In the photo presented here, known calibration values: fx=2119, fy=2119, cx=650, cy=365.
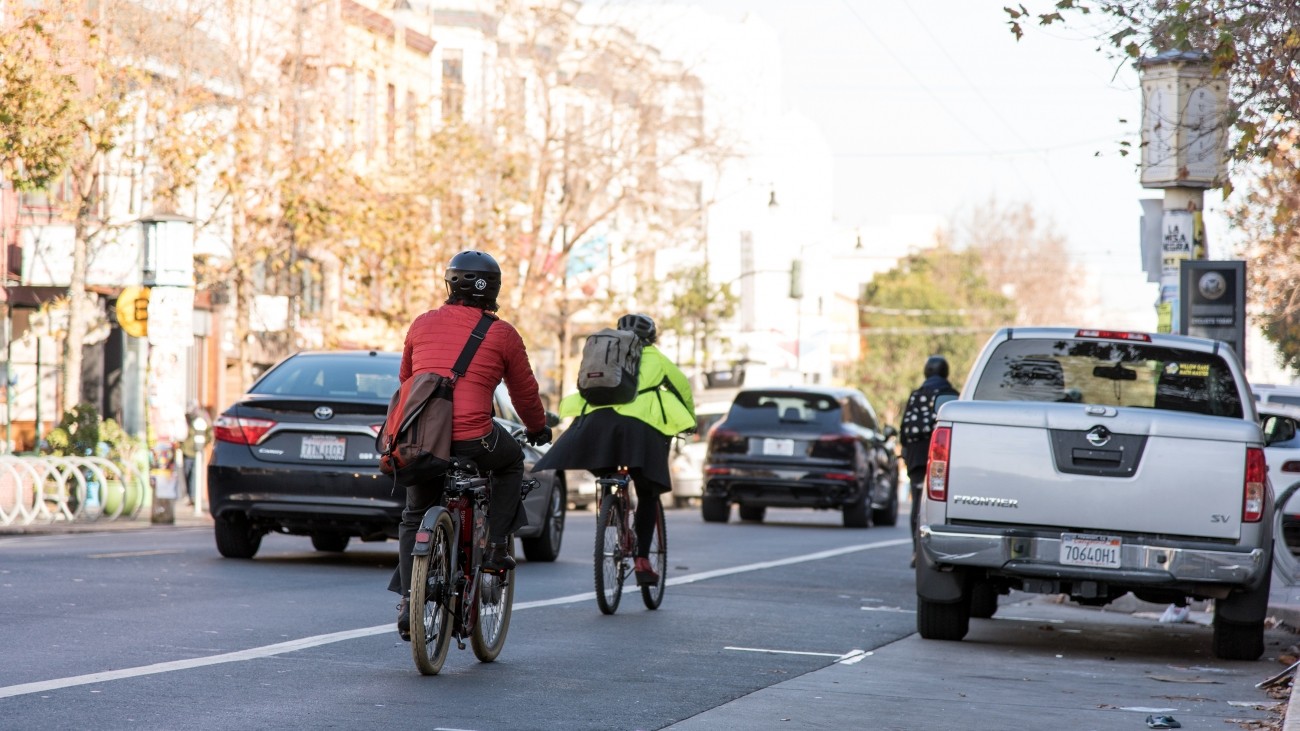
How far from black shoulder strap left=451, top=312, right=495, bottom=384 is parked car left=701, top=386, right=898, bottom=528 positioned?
17.1 m

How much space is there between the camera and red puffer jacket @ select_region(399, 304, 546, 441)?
29.5 feet

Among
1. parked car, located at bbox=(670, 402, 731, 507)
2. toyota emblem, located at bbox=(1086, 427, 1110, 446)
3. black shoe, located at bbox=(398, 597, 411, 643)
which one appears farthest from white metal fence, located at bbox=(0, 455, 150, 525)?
black shoe, located at bbox=(398, 597, 411, 643)

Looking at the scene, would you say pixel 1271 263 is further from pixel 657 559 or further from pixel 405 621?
pixel 405 621

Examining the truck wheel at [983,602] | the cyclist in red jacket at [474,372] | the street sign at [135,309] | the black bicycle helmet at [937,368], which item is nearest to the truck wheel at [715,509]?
the street sign at [135,309]

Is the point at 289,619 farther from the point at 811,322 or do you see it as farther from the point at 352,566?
the point at 811,322

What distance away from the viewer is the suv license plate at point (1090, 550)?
11.0 meters

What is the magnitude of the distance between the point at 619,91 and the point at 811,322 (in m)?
50.5

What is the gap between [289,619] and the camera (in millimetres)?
11078

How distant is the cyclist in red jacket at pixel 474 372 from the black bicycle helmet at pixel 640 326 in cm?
332

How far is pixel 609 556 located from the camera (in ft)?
40.3

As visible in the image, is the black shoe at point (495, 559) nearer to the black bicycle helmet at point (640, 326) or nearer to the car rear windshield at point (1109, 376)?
the black bicycle helmet at point (640, 326)

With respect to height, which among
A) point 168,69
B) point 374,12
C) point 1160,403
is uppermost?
point 374,12

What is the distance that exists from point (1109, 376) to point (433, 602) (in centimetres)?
477

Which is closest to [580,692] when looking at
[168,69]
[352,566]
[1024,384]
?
[1024,384]
